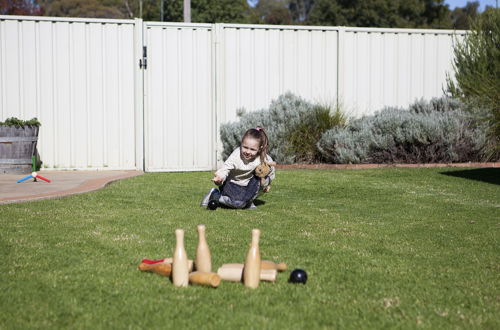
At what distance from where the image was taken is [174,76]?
12.0 metres

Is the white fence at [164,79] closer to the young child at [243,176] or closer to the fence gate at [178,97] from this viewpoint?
the fence gate at [178,97]

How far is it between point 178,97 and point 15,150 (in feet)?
10.0

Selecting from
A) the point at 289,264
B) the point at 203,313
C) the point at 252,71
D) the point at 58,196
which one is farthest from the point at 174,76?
the point at 203,313

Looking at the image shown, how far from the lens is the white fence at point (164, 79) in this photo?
11539mm

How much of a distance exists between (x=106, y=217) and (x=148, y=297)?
2687 millimetres

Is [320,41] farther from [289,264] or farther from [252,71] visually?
[289,264]

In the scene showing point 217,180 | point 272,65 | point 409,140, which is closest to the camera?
point 217,180

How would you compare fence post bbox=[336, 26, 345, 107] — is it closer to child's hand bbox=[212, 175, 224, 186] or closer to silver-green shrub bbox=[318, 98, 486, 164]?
silver-green shrub bbox=[318, 98, 486, 164]

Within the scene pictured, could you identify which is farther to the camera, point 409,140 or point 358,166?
point 409,140

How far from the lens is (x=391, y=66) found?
1291cm

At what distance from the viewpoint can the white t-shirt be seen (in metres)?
6.76

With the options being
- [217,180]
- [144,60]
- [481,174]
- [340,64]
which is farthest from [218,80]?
[217,180]

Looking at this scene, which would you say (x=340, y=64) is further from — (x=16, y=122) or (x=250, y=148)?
(x=250, y=148)

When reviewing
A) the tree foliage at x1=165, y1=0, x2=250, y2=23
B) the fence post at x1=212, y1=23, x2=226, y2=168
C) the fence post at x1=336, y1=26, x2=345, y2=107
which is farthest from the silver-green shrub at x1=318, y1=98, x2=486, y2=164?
the tree foliage at x1=165, y1=0, x2=250, y2=23
